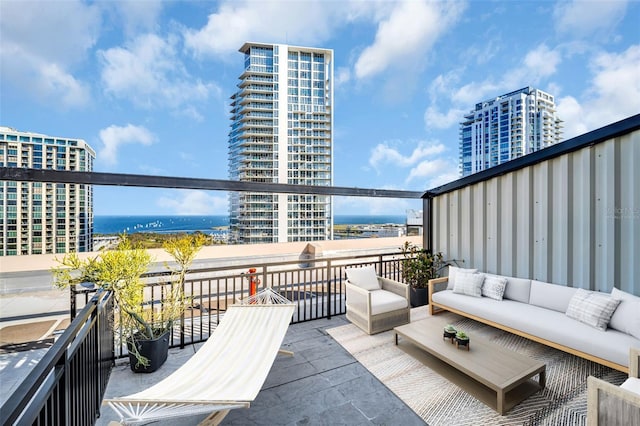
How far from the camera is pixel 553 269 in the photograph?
376 centimetres

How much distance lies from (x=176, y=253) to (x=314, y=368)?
196 centimetres

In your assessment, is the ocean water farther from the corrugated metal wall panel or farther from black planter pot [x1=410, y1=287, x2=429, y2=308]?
the corrugated metal wall panel

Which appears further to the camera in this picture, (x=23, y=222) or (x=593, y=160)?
(x=23, y=222)

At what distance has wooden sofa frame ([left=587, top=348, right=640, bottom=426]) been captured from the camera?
1.57 meters

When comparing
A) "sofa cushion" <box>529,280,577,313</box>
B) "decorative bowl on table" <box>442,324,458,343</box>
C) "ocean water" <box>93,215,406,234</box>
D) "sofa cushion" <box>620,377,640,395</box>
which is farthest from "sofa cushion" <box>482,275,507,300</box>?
"ocean water" <box>93,215,406,234</box>

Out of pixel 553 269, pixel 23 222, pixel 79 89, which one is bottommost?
pixel 553 269

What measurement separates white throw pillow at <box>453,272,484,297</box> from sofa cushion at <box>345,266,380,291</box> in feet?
4.06

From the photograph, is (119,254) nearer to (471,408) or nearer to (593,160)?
(471,408)

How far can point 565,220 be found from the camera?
12.0ft

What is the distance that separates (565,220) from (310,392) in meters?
3.86

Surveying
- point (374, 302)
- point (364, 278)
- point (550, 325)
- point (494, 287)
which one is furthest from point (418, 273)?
point (550, 325)

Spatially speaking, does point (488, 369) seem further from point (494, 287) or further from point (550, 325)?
point (494, 287)

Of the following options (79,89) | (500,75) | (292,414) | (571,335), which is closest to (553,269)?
(571,335)

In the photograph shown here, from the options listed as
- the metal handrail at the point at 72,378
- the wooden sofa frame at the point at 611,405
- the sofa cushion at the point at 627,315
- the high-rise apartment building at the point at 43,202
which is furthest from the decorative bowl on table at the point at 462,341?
the high-rise apartment building at the point at 43,202
